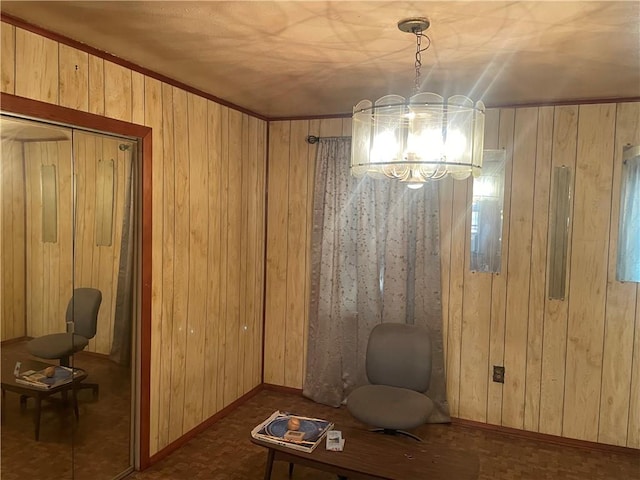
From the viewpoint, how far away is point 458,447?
3.49m

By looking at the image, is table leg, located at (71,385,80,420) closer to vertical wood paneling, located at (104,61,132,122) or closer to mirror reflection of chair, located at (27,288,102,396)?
mirror reflection of chair, located at (27,288,102,396)

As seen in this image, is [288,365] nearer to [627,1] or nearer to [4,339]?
[4,339]

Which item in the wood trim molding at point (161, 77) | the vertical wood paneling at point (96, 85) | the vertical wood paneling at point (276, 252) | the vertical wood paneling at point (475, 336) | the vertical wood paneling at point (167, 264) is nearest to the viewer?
the wood trim molding at point (161, 77)

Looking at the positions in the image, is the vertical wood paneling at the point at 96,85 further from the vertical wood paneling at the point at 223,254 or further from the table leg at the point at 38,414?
the table leg at the point at 38,414

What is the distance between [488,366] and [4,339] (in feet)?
10.5

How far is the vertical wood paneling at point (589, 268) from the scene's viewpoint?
345 cm

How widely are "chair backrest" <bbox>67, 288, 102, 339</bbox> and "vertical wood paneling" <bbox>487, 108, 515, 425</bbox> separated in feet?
9.14

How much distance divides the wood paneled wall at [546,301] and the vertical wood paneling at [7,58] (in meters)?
2.90

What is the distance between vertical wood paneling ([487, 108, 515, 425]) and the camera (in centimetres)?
366

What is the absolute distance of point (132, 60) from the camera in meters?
2.79

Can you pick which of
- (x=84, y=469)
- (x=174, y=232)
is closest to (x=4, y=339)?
(x=84, y=469)

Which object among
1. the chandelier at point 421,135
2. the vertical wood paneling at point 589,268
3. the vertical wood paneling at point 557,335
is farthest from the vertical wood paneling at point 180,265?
the vertical wood paneling at point 589,268

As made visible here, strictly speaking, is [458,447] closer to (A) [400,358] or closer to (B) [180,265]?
(A) [400,358]

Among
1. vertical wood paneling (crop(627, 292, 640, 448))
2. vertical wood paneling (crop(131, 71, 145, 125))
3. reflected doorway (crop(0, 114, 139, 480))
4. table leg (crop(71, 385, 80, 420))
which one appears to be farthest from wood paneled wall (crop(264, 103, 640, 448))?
table leg (crop(71, 385, 80, 420))
